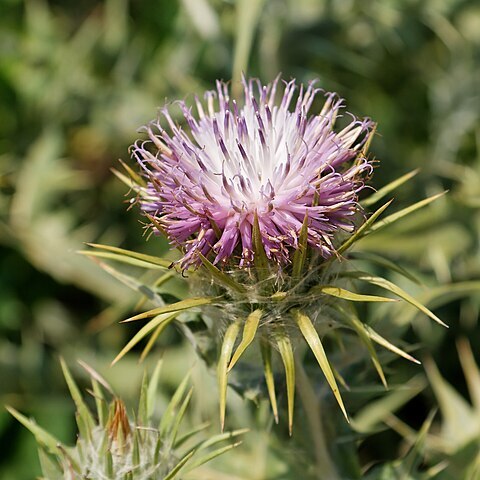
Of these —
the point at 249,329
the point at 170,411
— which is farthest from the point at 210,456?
the point at 249,329

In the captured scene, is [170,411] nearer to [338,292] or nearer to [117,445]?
[117,445]

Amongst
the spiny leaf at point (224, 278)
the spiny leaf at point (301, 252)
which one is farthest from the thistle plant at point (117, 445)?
the spiny leaf at point (301, 252)

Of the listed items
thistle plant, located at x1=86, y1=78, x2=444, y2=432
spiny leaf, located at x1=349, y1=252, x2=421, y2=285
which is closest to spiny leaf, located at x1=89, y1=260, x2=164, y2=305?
thistle plant, located at x1=86, y1=78, x2=444, y2=432

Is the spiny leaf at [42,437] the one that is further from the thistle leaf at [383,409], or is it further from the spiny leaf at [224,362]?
the thistle leaf at [383,409]

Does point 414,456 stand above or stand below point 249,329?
below

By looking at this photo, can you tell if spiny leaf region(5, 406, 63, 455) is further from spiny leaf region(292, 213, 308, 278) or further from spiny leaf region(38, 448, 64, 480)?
spiny leaf region(292, 213, 308, 278)

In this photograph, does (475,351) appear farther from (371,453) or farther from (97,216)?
(97,216)

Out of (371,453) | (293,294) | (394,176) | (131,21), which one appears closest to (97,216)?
(131,21)
